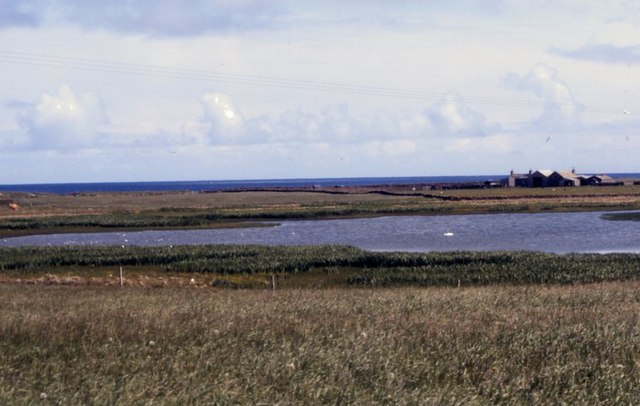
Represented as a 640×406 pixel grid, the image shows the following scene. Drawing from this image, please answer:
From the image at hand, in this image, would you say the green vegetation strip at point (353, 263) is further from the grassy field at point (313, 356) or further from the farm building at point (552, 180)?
the farm building at point (552, 180)

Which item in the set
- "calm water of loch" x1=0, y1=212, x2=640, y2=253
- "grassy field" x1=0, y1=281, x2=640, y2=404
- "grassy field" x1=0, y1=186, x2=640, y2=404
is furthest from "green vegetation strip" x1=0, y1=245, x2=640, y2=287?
"grassy field" x1=0, y1=281, x2=640, y2=404

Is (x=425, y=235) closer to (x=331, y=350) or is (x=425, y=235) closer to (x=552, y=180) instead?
(x=331, y=350)

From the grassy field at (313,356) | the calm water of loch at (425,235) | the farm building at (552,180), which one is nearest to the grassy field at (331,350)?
the grassy field at (313,356)

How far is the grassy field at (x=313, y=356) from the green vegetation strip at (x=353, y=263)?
16879 mm

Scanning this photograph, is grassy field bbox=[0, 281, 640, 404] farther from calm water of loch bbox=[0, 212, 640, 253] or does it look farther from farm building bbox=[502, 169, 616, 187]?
farm building bbox=[502, 169, 616, 187]

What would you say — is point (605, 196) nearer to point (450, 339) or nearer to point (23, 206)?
point (23, 206)

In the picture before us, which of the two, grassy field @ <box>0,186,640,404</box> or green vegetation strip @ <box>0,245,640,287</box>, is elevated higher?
grassy field @ <box>0,186,640,404</box>

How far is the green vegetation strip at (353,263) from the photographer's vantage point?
108 feet

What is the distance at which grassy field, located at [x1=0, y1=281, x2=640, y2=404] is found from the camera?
965cm

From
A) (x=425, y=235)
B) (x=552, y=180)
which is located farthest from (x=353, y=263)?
(x=552, y=180)

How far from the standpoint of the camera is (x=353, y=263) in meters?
38.8

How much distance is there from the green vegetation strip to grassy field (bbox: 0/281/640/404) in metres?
16.9

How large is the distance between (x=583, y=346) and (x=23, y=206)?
351 feet

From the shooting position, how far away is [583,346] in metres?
12.8
